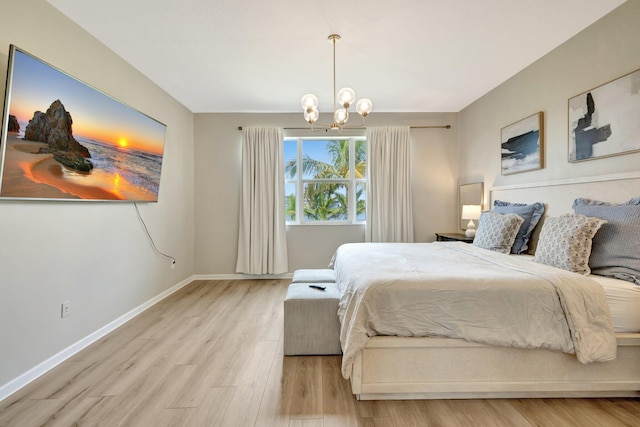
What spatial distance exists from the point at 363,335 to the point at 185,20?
2.71 meters

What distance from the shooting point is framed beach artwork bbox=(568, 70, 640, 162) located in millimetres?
2125

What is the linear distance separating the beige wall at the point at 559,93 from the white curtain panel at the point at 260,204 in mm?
3025

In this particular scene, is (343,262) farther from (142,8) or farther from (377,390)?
(142,8)

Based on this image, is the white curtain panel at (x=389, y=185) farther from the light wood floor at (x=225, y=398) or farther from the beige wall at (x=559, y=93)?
the light wood floor at (x=225, y=398)

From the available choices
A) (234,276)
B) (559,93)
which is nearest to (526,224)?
(559,93)

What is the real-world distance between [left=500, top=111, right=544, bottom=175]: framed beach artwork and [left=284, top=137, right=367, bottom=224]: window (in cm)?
199

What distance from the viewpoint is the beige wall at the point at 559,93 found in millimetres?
2201

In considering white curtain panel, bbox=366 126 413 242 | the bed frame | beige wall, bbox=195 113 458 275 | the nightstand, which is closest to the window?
white curtain panel, bbox=366 126 413 242

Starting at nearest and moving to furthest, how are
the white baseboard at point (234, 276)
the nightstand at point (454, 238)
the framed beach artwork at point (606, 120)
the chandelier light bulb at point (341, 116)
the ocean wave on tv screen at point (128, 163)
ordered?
the framed beach artwork at point (606, 120), the ocean wave on tv screen at point (128, 163), the chandelier light bulb at point (341, 116), the nightstand at point (454, 238), the white baseboard at point (234, 276)

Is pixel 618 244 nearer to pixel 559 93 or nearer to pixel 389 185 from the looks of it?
pixel 559 93

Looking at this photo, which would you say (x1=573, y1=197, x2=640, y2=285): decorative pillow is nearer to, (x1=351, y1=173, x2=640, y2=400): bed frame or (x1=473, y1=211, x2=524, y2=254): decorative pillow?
(x1=351, y1=173, x2=640, y2=400): bed frame

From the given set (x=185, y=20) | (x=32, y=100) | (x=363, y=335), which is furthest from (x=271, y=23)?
(x=363, y=335)

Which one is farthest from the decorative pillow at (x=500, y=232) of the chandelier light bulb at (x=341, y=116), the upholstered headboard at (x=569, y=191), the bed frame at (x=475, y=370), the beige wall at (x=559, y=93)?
the chandelier light bulb at (x=341, y=116)

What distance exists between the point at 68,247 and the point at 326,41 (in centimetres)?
277
